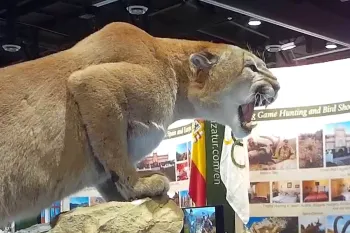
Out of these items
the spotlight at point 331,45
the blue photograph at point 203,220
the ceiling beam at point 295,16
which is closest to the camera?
the blue photograph at point 203,220

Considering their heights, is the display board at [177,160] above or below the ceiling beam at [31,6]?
below

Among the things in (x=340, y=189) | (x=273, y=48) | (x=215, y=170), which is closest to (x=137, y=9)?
(x=273, y=48)

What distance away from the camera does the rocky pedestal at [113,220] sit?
1329mm

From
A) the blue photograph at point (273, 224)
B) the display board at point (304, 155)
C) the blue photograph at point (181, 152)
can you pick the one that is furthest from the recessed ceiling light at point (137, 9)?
the blue photograph at point (273, 224)

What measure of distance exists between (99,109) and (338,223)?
217 cm

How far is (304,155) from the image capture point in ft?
10.7

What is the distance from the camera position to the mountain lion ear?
4.78ft

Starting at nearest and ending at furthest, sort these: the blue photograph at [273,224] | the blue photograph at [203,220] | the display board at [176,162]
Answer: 1. the blue photograph at [203,220]
2. the blue photograph at [273,224]
3. the display board at [176,162]

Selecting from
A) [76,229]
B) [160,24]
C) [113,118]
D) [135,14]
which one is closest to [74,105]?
[113,118]

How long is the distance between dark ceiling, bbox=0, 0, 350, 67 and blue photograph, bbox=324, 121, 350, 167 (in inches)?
57.6

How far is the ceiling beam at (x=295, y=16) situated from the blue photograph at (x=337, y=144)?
56.5 inches

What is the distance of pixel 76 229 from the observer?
1.33 meters

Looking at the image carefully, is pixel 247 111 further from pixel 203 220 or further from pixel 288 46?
pixel 288 46

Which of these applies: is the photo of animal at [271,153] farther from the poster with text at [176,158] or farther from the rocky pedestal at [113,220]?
the rocky pedestal at [113,220]
